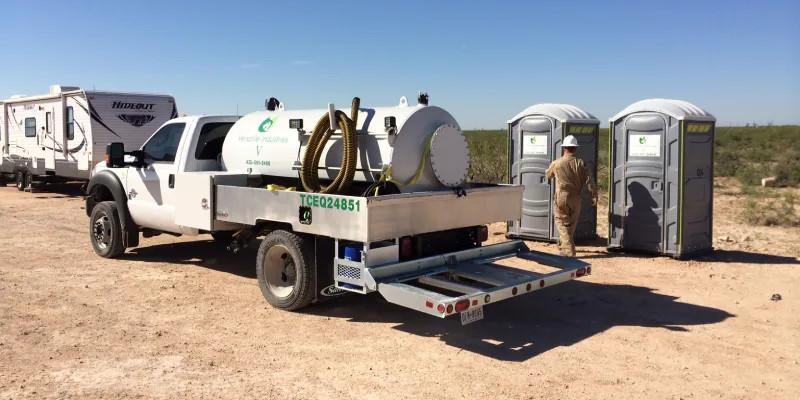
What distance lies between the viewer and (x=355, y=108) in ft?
23.9

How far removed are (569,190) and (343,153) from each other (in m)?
4.46

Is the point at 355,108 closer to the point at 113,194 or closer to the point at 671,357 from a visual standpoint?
the point at 671,357

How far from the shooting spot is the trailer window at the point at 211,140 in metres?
9.24

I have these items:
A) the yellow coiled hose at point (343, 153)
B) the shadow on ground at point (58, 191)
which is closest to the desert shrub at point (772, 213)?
the yellow coiled hose at point (343, 153)

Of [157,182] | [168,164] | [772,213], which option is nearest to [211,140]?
[168,164]

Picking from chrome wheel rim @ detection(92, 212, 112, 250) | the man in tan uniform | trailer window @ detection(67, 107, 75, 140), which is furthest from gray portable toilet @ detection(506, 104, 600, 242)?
trailer window @ detection(67, 107, 75, 140)

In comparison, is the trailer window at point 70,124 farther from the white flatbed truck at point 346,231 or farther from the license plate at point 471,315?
the license plate at point 471,315

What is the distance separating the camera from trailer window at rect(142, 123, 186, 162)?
9.52 meters

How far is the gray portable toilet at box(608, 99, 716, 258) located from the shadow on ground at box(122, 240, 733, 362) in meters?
2.22

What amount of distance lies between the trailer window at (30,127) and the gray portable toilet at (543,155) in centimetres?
1600

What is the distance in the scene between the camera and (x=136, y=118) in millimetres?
19141

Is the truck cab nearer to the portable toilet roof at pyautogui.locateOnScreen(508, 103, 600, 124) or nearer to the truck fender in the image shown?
the truck fender

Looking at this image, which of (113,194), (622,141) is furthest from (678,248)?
(113,194)

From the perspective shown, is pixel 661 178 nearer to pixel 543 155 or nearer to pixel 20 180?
pixel 543 155
